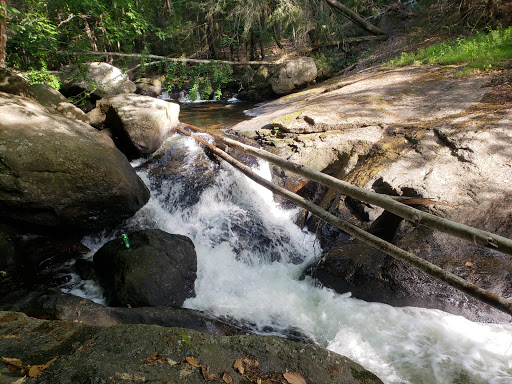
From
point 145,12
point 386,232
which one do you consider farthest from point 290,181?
point 145,12

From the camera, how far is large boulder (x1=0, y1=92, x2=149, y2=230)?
390cm

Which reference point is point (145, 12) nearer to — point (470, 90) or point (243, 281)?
point (243, 281)

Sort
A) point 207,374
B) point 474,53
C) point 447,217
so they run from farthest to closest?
point 474,53
point 447,217
point 207,374

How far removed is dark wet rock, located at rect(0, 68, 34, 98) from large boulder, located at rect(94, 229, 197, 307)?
3838 millimetres

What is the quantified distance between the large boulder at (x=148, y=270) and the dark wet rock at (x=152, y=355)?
5.43ft

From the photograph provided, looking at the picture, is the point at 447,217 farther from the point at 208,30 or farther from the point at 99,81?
the point at 208,30

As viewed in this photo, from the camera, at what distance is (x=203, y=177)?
634 cm

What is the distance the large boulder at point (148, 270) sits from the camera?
3.80 meters

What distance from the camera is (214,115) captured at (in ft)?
40.4

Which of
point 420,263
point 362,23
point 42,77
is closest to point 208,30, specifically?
point 362,23

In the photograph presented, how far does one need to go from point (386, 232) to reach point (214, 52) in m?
19.9

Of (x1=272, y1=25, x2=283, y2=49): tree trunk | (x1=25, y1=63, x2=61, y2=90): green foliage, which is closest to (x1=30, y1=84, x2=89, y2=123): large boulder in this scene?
(x1=25, y1=63, x2=61, y2=90): green foliage

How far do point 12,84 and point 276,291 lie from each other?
6.27 m

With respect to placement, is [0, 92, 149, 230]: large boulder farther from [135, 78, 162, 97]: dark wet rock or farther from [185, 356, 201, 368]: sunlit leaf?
[135, 78, 162, 97]: dark wet rock
